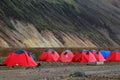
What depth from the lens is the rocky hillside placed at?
89137 millimetres

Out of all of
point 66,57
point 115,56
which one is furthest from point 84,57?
point 115,56

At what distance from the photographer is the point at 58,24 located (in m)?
109

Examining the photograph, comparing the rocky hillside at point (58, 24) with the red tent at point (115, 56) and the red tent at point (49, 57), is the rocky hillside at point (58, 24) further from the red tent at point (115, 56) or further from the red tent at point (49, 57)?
the red tent at point (115, 56)

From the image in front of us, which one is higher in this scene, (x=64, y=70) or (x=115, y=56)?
(x=115, y=56)

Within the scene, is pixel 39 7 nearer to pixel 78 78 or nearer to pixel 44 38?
pixel 44 38

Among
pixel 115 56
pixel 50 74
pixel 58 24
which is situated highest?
pixel 58 24

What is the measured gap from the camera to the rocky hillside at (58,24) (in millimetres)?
89137

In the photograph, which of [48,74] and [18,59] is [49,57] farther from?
[48,74]

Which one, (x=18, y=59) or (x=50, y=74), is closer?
(x=50, y=74)

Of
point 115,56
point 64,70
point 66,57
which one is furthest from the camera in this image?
point 115,56

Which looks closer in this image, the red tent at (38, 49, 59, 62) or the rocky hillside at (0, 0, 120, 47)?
the red tent at (38, 49, 59, 62)

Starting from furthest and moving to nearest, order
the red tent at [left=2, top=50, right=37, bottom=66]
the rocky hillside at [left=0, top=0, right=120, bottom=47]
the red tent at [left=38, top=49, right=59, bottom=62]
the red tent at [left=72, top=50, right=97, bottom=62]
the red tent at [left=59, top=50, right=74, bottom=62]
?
the rocky hillside at [left=0, top=0, right=120, bottom=47]
the red tent at [left=59, top=50, right=74, bottom=62]
the red tent at [left=38, top=49, right=59, bottom=62]
the red tent at [left=72, top=50, right=97, bottom=62]
the red tent at [left=2, top=50, right=37, bottom=66]

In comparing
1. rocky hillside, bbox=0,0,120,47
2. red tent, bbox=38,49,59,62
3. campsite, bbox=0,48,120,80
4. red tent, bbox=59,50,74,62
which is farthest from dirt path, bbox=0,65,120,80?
rocky hillside, bbox=0,0,120,47

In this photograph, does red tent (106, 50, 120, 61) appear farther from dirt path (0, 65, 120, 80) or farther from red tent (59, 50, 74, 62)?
dirt path (0, 65, 120, 80)
